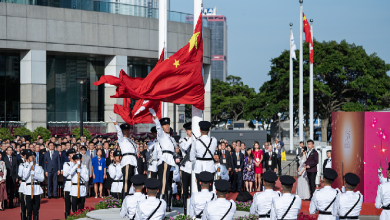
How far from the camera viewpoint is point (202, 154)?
9992mm

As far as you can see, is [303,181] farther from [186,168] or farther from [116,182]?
[186,168]

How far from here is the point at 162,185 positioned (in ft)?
35.5

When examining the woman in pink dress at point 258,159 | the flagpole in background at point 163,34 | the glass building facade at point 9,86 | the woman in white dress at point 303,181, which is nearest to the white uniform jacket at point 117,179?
the flagpole in background at point 163,34

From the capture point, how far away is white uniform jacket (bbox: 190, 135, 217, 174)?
9938mm

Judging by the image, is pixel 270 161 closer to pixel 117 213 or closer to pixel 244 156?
pixel 244 156

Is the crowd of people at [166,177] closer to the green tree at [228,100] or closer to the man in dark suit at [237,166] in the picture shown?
the man in dark suit at [237,166]

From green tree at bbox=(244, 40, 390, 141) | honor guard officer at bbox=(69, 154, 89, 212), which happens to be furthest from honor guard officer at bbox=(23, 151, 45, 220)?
green tree at bbox=(244, 40, 390, 141)

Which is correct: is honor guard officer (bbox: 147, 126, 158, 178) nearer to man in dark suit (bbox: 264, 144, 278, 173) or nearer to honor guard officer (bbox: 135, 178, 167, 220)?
honor guard officer (bbox: 135, 178, 167, 220)

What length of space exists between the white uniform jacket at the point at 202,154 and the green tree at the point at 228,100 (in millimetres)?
55557

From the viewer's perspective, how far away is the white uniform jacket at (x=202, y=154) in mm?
9938

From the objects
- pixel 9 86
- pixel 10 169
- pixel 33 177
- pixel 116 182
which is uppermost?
pixel 9 86

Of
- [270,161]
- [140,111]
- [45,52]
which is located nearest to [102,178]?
[140,111]

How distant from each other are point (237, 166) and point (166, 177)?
24.9 ft

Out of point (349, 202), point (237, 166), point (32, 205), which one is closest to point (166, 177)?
point (32, 205)
